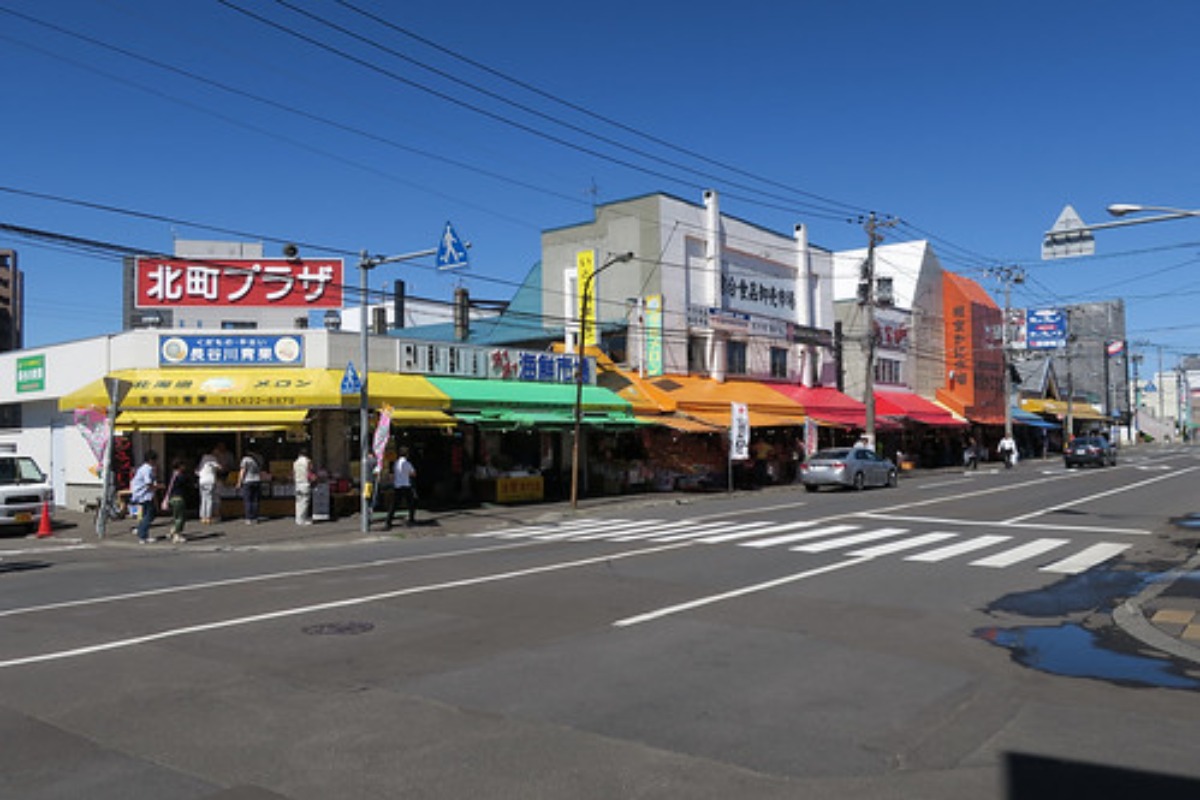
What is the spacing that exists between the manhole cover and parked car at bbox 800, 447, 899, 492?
24.0 meters

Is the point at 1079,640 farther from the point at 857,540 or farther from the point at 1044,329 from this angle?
the point at 1044,329

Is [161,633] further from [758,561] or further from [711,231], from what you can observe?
[711,231]

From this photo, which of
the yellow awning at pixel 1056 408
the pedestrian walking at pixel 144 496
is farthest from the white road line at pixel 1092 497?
the yellow awning at pixel 1056 408

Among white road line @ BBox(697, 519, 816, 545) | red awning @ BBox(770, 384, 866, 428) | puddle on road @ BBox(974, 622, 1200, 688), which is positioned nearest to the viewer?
puddle on road @ BBox(974, 622, 1200, 688)

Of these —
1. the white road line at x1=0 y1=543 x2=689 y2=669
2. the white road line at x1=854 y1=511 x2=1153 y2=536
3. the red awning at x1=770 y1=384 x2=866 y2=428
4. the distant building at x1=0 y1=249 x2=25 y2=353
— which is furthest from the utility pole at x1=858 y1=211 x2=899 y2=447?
the distant building at x1=0 y1=249 x2=25 y2=353

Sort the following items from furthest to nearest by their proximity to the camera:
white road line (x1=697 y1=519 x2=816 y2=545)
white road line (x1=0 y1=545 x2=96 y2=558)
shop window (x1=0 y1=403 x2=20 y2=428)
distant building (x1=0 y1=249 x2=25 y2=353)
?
1. distant building (x1=0 y1=249 x2=25 y2=353)
2. shop window (x1=0 y1=403 x2=20 y2=428)
3. white road line (x1=0 y1=545 x2=96 y2=558)
4. white road line (x1=697 y1=519 x2=816 y2=545)

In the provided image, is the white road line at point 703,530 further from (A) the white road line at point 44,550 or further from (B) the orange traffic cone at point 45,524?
(B) the orange traffic cone at point 45,524

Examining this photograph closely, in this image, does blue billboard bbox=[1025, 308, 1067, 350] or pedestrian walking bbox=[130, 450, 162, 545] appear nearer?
pedestrian walking bbox=[130, 450, 162, 545]

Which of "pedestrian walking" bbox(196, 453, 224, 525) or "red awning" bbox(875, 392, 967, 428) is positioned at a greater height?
"red awning" bbox(875, 392, 967, 428)

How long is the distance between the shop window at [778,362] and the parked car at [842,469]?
7986 mm

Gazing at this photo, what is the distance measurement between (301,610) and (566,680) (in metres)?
4.43

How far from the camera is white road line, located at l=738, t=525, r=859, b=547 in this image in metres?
16.4

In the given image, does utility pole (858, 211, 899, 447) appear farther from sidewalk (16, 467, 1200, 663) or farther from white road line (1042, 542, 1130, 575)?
white road line (1042, 542, 1130, 575)

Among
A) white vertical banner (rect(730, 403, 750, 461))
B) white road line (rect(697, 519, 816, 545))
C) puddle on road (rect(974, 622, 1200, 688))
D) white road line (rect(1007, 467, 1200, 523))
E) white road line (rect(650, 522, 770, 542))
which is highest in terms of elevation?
white vertical banner (rect(730, 403, 750, 461))
